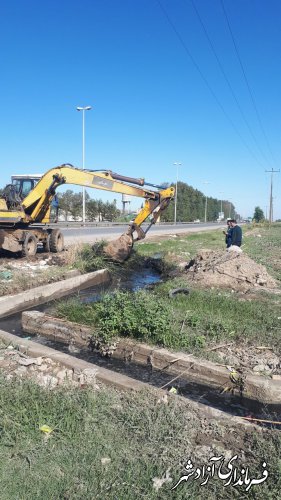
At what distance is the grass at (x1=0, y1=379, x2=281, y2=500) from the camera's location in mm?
2832

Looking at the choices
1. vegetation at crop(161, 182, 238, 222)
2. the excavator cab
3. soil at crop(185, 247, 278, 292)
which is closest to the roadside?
soil at crop(185, 247, 278, 292)

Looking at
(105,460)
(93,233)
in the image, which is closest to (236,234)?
(105,460)

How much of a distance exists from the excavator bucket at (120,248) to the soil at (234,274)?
3.88 metres

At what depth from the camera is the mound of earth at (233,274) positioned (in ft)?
32.7

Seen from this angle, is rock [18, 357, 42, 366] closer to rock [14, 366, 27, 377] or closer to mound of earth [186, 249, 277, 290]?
rock [14, 366, 27, 377]

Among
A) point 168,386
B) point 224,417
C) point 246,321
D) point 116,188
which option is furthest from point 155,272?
point 224,417

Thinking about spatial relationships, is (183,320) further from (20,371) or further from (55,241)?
(55,241)

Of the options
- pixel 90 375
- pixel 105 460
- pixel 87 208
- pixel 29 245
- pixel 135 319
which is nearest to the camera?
pixel 105 460

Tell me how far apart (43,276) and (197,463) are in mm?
8750

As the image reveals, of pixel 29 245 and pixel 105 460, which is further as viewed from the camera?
pixel 29 245

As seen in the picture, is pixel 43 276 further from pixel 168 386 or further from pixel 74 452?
pixel 74 452

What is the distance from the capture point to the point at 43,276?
1132 centimetres

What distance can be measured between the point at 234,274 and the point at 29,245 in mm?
7271

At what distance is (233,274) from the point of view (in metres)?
10.2
